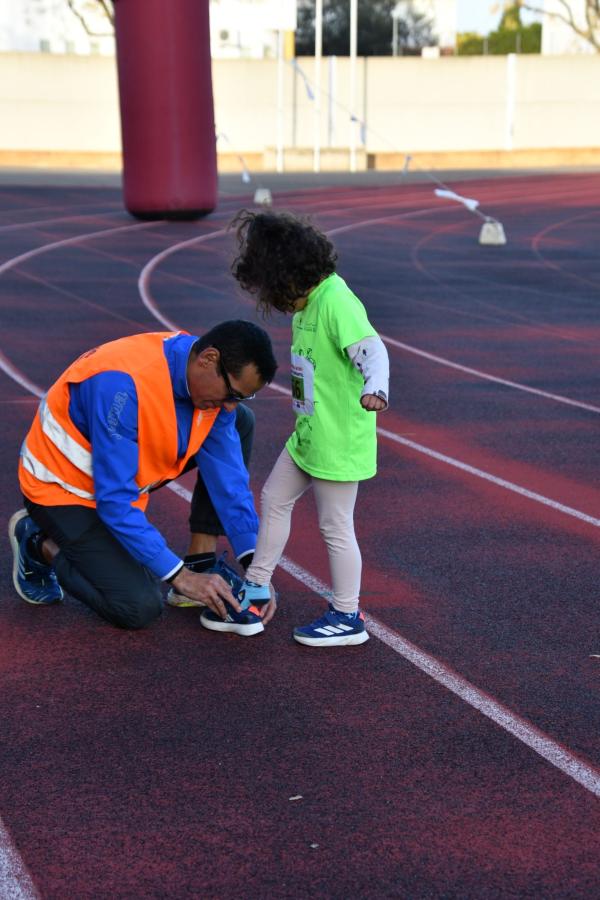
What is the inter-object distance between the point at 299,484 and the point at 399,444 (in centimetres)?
357

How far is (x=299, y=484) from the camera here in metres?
4.96

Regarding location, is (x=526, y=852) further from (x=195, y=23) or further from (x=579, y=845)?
(x=195, y=23)

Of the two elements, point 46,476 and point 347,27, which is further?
point 347,27

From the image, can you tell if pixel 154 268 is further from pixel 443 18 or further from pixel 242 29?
pixel 443 18

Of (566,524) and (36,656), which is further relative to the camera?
(566,524)

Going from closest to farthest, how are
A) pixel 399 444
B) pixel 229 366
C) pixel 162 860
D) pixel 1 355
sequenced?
pixel 162 860 < pixel 229 366 < pixel 399 444 < pixel 1 355

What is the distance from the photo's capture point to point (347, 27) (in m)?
55.2

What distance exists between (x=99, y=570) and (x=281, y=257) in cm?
141

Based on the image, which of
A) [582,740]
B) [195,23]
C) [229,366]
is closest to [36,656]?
[229,366]

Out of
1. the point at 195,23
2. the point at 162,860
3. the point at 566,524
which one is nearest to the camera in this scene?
the point at 162,860

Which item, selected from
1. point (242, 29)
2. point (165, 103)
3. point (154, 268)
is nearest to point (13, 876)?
point (154, 268)

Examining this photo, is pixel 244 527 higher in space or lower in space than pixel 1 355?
higher

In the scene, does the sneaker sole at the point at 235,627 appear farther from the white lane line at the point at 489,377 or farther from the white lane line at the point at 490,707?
the white lane line at the point at 489,377

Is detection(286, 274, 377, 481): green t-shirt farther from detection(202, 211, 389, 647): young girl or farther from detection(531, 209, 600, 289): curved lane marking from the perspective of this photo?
detection(531, 209, 600, 289): curved lane marking
